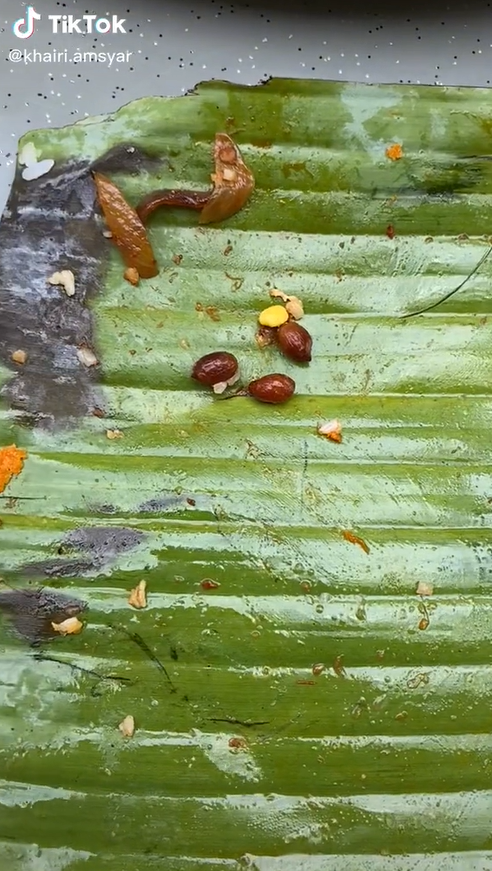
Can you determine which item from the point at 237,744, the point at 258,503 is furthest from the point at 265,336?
the point at 237,744

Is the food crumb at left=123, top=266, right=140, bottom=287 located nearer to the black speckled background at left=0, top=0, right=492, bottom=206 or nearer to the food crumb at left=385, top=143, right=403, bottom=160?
the black speckled background at left=0, top=0, right=492, bottom=206

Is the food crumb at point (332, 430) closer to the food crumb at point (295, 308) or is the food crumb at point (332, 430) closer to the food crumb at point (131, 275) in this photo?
the food crumb at point (295, 308)

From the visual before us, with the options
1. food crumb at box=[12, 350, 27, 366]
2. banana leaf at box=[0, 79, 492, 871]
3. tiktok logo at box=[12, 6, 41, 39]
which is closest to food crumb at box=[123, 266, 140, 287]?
banana leaf at box=[0, 79, 492, 871]

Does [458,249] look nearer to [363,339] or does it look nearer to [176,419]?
[363,339]

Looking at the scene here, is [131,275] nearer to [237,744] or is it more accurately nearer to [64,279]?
[64,279]

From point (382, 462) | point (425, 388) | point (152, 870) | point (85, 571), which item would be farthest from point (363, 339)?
point (152, 870)
